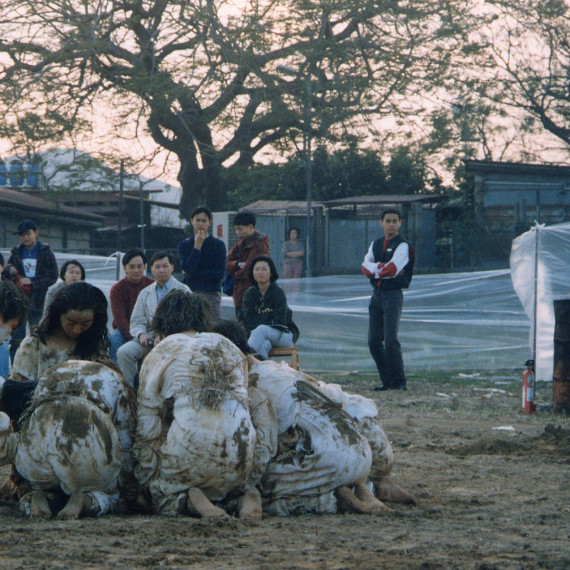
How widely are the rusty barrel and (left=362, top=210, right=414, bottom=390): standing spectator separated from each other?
1.83m

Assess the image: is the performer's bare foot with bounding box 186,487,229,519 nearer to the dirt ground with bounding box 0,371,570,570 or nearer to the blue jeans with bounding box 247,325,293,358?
the dirt ground with bounding box 0,371,570,570

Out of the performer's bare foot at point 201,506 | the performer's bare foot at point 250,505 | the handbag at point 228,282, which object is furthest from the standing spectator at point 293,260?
the performer's bare foot at point 201,506

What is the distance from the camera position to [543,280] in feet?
31.0

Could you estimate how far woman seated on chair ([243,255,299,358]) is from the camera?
838 centimetres

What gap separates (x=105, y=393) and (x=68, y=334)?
77cm

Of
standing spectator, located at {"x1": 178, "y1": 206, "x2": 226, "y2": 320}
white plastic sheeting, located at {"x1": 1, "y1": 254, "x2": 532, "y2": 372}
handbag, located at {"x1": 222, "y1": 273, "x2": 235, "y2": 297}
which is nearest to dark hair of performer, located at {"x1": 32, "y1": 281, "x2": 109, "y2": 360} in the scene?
standing spectator, located at {"x1": 178, "y1": 206, "x2": 226, "y2": 320}

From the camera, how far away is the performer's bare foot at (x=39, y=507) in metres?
4.00

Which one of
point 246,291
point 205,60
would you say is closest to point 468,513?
point 246,291

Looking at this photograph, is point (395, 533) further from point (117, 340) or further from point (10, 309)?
point (117, 340)

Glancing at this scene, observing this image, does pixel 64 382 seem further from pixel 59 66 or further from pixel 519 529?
pixel 59 66

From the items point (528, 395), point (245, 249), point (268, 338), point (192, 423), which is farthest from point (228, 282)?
point (192, 423)

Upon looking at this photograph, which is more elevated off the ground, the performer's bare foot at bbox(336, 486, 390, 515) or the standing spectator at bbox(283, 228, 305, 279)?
the standing spectator at bbox(283, 228, 305, 279)

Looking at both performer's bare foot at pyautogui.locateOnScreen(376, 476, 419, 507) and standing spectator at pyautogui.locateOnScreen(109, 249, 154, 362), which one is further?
standing spectator at pyautogui.locateOnScreen(109, 249, 154, 362)

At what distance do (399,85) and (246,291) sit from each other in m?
14.8
